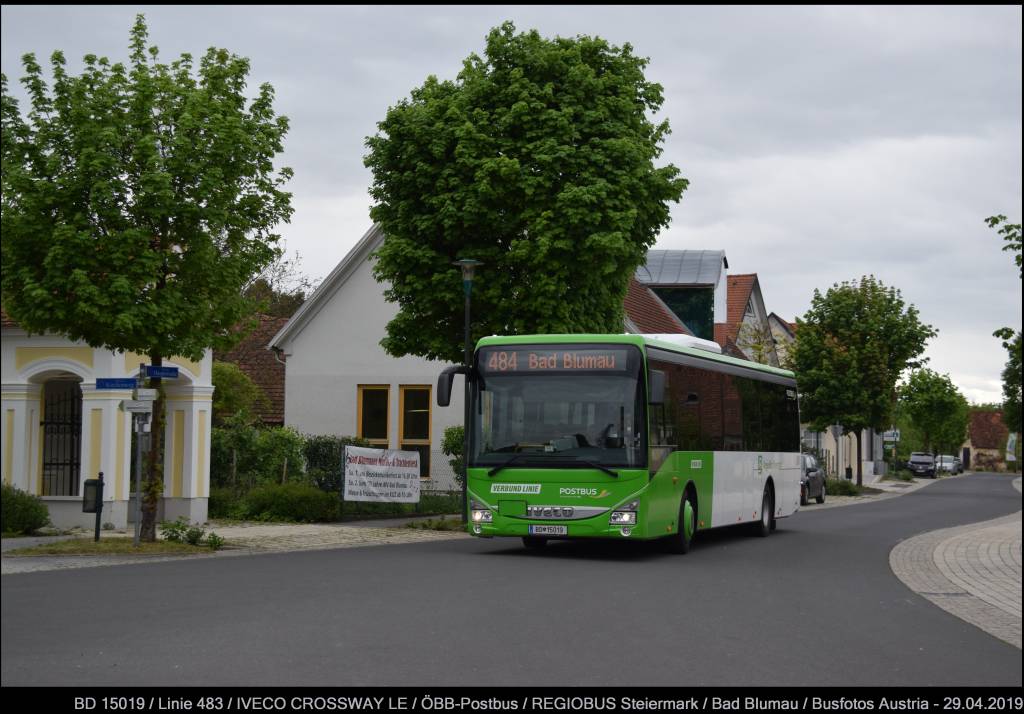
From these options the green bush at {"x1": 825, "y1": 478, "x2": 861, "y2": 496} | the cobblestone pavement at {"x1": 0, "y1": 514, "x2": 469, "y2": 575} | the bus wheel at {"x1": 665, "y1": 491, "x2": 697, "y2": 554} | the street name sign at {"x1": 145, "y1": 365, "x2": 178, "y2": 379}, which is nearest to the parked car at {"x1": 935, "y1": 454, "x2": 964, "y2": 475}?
the green bush at {"x1": 825, "y1": 478, "x2": 861, "y2": 496}

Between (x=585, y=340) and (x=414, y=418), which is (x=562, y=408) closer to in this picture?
(x=585, y=340)

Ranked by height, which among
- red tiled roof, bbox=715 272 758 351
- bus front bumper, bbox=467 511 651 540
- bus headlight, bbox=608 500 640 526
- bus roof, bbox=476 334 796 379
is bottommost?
bus front bumper, bbox=467 511 651 540

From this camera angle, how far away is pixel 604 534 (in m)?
17.6

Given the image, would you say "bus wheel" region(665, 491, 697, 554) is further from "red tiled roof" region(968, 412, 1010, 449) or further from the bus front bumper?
"red tiled roof" region(968, 412, 1010, 449)

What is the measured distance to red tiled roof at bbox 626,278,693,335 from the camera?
147 feet

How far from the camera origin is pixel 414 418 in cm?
3906

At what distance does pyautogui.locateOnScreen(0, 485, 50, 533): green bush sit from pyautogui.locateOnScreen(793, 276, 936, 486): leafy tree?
38652 mm

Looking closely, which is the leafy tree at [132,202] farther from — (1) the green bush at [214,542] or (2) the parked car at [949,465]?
(2) the parked car at [949,465]

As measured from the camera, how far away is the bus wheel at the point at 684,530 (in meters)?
19.3

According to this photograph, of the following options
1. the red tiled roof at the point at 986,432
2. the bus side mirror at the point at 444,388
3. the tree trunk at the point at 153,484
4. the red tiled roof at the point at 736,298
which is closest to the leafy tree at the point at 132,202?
the tree trunk at the point at 153,484

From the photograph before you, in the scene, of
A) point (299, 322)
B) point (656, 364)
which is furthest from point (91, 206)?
point (299, 322)

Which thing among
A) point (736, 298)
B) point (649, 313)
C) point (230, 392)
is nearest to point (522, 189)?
point (230, 392)

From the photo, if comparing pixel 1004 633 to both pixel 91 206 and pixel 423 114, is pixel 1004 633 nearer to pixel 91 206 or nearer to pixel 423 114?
pixel 91 206

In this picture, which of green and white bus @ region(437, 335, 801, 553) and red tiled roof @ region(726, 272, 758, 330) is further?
red tiled roof @ region(726, 272, 758, 330)
